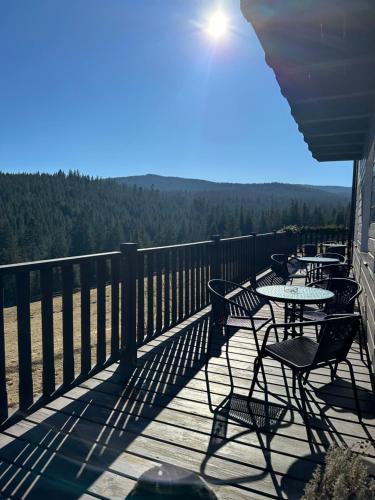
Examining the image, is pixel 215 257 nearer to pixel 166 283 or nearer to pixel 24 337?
pixel 166 283

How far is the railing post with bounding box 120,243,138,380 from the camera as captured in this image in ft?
9.82

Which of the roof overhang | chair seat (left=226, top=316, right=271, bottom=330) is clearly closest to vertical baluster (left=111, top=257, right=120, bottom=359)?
chair seat (left=226, top=316, right=271, bottom=330)

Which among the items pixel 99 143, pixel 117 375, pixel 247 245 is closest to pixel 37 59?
pixel 247 245

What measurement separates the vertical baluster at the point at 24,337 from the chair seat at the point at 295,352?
1.57m

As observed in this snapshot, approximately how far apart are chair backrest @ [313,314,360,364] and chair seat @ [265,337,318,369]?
0.11 metres

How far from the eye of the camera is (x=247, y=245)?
702cm

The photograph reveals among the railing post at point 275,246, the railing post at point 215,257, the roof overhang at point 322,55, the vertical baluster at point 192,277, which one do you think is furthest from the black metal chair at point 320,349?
the railing post at point 275,246

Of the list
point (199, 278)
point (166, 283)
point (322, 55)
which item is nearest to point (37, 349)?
point (199, 278)

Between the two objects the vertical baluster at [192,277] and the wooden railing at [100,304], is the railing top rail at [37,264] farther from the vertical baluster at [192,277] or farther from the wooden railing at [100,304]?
the vertical baluster at [192,277]

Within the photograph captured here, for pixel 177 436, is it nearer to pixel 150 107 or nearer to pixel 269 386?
pixel 269 386

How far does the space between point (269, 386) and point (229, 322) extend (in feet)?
2.02

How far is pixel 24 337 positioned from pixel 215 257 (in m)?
3.33

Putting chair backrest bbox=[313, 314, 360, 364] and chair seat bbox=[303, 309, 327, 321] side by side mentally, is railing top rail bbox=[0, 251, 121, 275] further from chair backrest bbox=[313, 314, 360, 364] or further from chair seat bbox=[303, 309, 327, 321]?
chair seat bbox=[303, 309, 327, 321]

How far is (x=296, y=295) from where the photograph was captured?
3.06 meters
